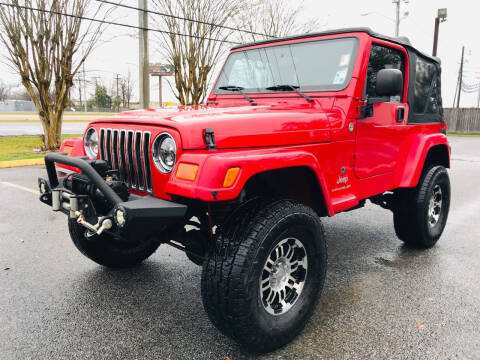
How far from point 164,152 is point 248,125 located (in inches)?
21.0

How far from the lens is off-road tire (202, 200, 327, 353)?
7.13ft

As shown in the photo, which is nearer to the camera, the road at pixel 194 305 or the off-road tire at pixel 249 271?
the off-road tire at pixel 249 271

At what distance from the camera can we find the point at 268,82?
11.5 ft

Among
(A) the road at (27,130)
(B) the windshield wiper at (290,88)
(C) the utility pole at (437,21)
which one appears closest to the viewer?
(B) the windshield wiper at (290,88)

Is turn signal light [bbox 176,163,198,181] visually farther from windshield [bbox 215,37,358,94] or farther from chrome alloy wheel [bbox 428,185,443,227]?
chrome alloy wheel [bbox 428,185,443,227]

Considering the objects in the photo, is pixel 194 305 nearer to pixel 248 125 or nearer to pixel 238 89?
pixel 248 125

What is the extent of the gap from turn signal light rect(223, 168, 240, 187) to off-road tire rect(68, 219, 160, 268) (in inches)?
52.3

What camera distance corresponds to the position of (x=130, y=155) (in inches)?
101

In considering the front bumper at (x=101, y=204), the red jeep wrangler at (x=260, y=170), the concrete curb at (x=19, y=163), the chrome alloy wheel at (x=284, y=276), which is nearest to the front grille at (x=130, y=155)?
the red jeep wrangler at (x=260, y=170)

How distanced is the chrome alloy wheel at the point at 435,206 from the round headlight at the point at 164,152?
311 cm

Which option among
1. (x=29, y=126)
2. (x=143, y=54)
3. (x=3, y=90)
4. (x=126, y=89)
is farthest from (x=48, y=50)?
(x=3, y=90)

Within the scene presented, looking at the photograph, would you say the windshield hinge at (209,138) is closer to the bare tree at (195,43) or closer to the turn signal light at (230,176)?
the turn signal light at (230,176)

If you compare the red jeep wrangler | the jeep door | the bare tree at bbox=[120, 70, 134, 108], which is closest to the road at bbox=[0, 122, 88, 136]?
the red jeep wrangler

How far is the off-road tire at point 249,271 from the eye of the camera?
217 cm
